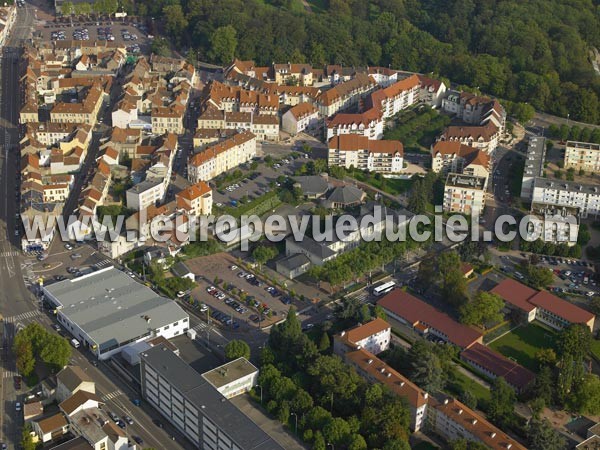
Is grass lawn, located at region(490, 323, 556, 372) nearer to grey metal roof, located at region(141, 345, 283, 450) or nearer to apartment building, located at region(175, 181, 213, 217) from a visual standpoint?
grey metal roof, located at region(141, 345, 283, 450)

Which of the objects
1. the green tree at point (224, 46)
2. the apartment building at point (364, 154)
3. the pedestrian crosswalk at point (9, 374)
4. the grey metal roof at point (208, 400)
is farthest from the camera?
the green tree at point (224, 46)

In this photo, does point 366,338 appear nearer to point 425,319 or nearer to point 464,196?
point 425,319

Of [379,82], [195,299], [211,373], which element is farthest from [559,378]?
[379,82]

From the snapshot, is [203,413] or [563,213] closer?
[203,413]

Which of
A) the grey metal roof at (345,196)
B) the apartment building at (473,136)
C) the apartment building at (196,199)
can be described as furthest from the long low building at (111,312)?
the apartment building at (473,136)

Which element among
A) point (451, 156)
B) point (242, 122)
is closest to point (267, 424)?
point (451, 156)

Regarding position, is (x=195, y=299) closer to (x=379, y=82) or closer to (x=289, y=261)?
(x=289, y=261)

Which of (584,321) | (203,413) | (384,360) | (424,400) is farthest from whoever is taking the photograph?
(584,321)

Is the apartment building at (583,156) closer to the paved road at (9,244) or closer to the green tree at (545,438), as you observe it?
the green tree at (545,438)
